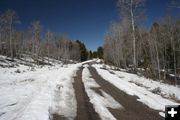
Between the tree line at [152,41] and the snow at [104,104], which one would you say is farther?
the tree line at [152,41]

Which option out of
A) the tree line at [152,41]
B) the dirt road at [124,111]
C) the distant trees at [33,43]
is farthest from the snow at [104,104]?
the distant trees at [33,43]

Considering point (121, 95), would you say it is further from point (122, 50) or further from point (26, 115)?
point (122, 50)

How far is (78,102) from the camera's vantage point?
847cm

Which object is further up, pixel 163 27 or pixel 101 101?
pixel 163 27

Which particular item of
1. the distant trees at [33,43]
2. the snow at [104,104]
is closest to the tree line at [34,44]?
the distant trees at [33,43]

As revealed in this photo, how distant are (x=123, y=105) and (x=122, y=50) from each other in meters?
39.3

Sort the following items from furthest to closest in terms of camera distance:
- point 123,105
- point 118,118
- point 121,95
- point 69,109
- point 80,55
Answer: point 80,55 → point 121,95 → point 123,105 → point 69,109 → point 118,118

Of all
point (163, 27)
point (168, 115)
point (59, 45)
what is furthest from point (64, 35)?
point (168, 115)

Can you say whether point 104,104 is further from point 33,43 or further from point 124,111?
point 33,43

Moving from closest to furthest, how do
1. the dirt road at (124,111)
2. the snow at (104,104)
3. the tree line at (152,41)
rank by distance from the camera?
1. the dirt road at (124,111)
2. the snow at (104,104)
3. the tree line at (152,41)

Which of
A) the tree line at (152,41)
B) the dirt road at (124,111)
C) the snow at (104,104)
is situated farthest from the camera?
the tree line at (152,41)

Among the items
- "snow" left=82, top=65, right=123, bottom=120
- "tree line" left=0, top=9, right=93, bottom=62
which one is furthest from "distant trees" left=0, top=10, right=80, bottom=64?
"snow" left=82, top=65, right=123, bottom=120

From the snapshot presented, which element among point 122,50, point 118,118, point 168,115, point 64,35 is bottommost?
point 118,118

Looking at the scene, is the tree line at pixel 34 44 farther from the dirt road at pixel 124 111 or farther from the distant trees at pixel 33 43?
the dirt road at pixel 124 111
